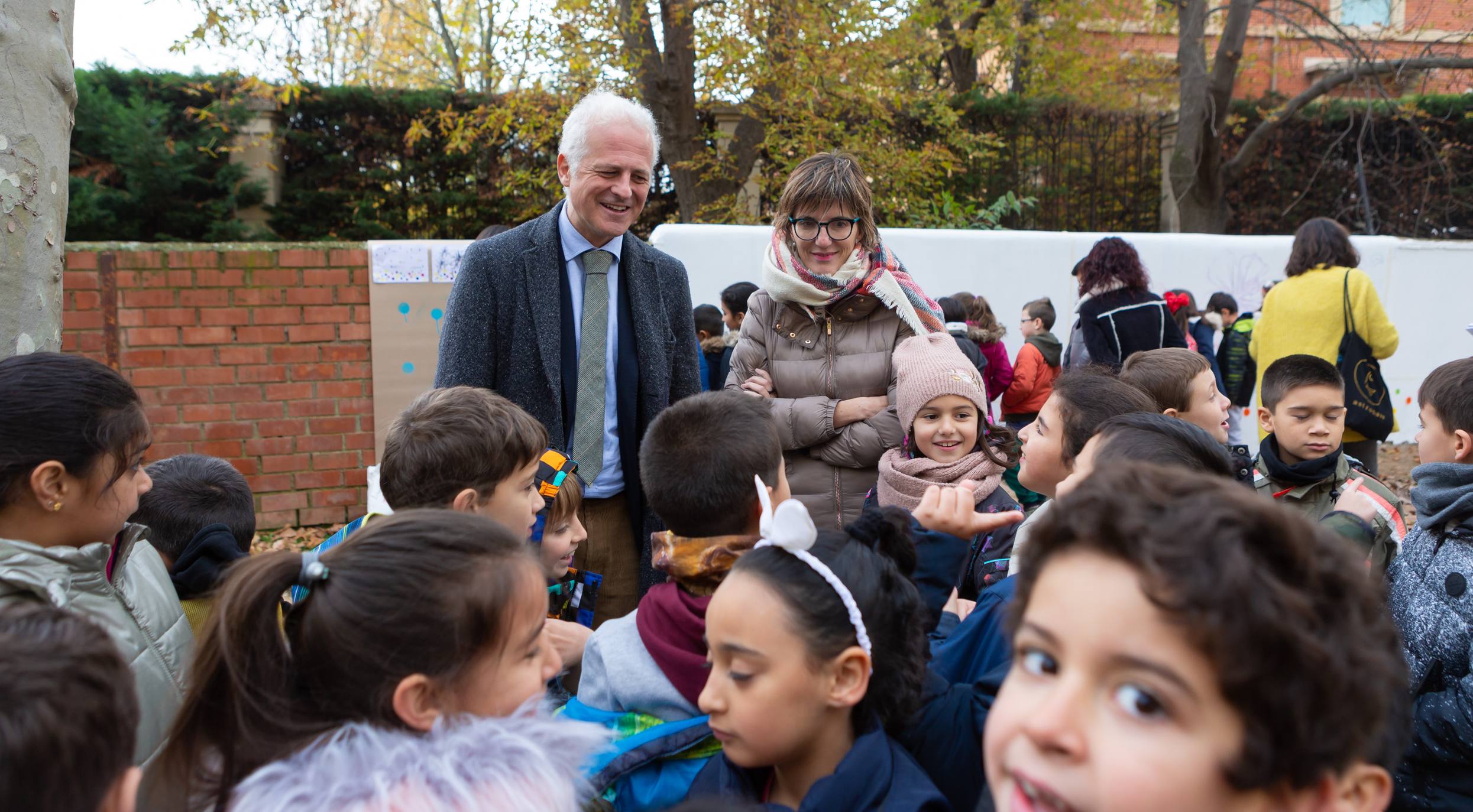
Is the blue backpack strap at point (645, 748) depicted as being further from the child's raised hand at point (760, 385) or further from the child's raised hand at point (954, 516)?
the child's raised hand at point (760, 385)

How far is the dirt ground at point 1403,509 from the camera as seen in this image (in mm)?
6227

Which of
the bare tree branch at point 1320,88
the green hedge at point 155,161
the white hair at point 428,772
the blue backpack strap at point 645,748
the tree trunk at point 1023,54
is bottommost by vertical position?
the blue backpack strap at point 645,748

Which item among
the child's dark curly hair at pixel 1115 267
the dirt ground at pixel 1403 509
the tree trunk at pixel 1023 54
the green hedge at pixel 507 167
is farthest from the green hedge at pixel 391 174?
the tree trunk at pixel 1023 54

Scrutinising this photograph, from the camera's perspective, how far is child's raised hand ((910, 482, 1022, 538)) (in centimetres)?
196

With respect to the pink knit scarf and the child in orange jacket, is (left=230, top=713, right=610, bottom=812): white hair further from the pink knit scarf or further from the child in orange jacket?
the child in orange jacket

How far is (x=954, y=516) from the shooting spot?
1963 millimetres

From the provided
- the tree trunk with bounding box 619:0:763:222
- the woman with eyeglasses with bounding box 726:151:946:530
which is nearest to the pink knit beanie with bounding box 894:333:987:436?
the woman with eyeglasses with bounding box 726:151:946:530

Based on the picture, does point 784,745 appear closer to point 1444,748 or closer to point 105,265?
point 1444,748

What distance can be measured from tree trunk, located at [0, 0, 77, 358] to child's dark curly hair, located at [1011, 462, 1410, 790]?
9.08ft

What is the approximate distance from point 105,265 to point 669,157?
5364mm

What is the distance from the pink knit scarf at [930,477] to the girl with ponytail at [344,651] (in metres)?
1.49

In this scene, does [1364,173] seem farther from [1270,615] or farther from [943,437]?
[1270,615]

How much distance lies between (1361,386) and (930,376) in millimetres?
3295

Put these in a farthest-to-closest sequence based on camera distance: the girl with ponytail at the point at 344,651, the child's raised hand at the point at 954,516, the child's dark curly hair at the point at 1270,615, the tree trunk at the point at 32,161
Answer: the tree trunk at the point at 32,161, the child's raised hand at the point at 954,516, the girl with ponytail at the point at 344,651, the child's dark curly hair at the point at 1270,615
